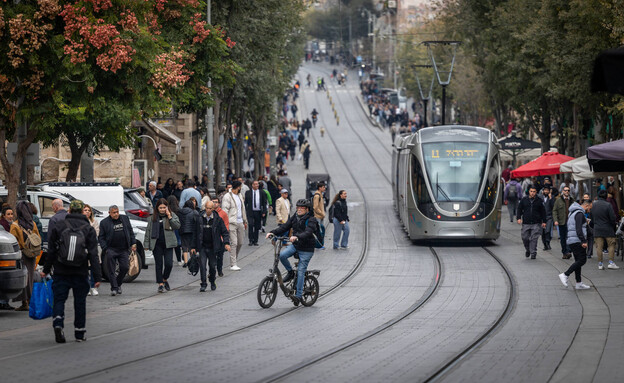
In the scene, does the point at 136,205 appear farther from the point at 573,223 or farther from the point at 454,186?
the point at 573,223

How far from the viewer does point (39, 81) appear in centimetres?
2238

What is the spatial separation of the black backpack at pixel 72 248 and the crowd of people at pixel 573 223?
30.2 feet

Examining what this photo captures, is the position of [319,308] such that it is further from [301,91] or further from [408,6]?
[408,6]

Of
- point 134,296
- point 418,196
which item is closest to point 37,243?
point 134,296

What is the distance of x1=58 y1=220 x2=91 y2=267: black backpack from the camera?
44.6ft

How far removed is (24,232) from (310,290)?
4464 mm

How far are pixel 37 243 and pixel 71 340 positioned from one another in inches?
169

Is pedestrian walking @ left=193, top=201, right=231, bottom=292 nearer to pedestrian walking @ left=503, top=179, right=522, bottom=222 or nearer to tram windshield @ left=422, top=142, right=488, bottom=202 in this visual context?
tram windshield @ left=422, top=142, right=488, bottom=202

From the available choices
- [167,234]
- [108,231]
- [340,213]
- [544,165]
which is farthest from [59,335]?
[544,165]

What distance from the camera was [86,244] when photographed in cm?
1385

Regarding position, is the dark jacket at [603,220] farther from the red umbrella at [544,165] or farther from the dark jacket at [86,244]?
the dark jacket at [86,244]

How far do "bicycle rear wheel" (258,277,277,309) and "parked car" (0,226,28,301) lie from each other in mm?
3464

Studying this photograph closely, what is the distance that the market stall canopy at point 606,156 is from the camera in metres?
20.7

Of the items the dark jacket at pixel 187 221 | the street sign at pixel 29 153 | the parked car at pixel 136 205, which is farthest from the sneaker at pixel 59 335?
the parked car at pixel 136 205
